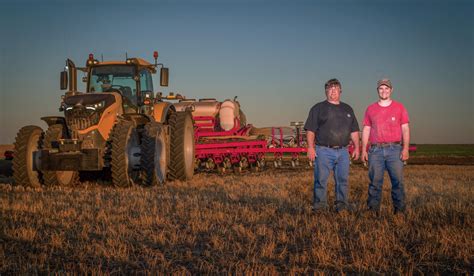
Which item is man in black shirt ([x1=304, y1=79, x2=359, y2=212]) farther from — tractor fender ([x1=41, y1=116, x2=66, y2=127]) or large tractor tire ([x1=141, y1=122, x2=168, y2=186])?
tractor fender ([x1=41, y1=116, x2=66, y2=127])

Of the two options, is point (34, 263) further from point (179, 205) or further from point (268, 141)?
point (268, 141)

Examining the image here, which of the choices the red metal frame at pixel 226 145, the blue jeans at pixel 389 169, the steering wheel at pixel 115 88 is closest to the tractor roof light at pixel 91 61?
the steering wheel at pixel 115 88

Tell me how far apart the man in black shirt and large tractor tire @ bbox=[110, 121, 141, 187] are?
437cm

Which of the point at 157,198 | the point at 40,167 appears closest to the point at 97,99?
the point at 40,167

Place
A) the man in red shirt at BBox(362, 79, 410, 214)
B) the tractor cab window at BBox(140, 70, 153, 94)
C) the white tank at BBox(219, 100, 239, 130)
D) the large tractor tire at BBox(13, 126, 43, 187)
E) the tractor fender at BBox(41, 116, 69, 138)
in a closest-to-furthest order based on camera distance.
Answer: the man in red shirt at BBox(362, 79, 410, 214)
the large tractor tire at BBox(13, 126, 43, 187)
the tractor fender at BBox(41, 116, 69, 138)
the tractor cab window at BBox(140, 70, 153, 94)
the white tank at BBox(219, 100, 239, 130)

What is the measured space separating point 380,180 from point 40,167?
683 centimetres

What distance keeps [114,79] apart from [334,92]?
6.68 meters

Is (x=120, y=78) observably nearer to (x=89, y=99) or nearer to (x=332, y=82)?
(x=89, y=99)

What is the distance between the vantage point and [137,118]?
37.1 feet

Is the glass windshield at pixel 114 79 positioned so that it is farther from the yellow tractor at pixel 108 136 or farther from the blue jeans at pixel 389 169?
the blue jeans at pixel 389 169

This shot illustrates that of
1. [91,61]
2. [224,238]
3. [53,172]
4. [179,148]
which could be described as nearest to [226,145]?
[179,148]

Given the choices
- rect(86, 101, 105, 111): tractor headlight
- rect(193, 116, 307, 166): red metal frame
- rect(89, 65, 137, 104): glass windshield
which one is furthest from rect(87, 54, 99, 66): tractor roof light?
rect(193, 116, 307, 166): red metal frame

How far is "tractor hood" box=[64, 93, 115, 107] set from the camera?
10.4 meters

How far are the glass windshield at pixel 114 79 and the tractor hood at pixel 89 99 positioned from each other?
1.09 meters
